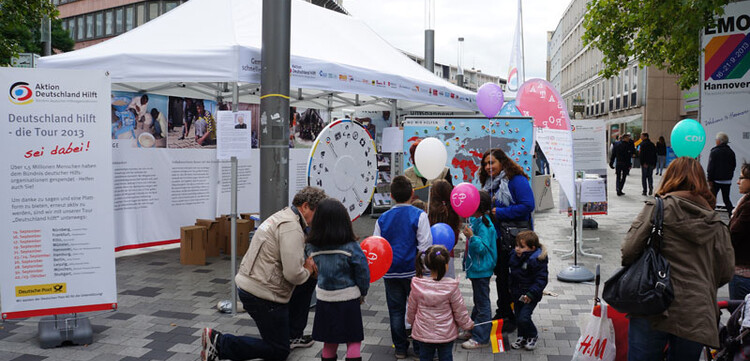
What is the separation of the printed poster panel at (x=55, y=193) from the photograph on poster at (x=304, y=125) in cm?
646

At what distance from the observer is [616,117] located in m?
45.0

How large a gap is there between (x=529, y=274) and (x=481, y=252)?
0.44m

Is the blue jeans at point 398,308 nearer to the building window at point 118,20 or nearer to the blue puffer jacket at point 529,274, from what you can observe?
the blue puffer jacket at point 529,274

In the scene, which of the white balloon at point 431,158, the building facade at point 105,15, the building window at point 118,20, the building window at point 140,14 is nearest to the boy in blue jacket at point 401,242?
the white balloon at point 431,158

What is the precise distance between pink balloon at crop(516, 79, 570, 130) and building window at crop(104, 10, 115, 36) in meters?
46.3

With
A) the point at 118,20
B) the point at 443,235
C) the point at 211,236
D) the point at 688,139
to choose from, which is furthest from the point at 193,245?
the point at 118,20

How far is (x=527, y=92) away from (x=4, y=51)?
39.4 ft

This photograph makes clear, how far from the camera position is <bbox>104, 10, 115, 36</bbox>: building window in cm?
4579

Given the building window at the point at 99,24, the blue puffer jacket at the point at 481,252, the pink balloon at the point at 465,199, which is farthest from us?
the building window at the point at 99,24

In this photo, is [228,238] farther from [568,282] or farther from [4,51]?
[4,51]

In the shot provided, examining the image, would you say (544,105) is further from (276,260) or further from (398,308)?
(276,260)

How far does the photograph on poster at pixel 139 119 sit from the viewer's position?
328 inches

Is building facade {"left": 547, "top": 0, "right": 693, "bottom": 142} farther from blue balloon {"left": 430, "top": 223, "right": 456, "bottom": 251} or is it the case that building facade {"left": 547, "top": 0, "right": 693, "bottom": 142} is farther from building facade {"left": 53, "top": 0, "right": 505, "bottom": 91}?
building facade {"left": 53, "top": 0, "right": 505, "bottom": 91}

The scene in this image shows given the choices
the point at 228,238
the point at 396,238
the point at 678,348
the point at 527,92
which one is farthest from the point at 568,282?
the point at 228,238
